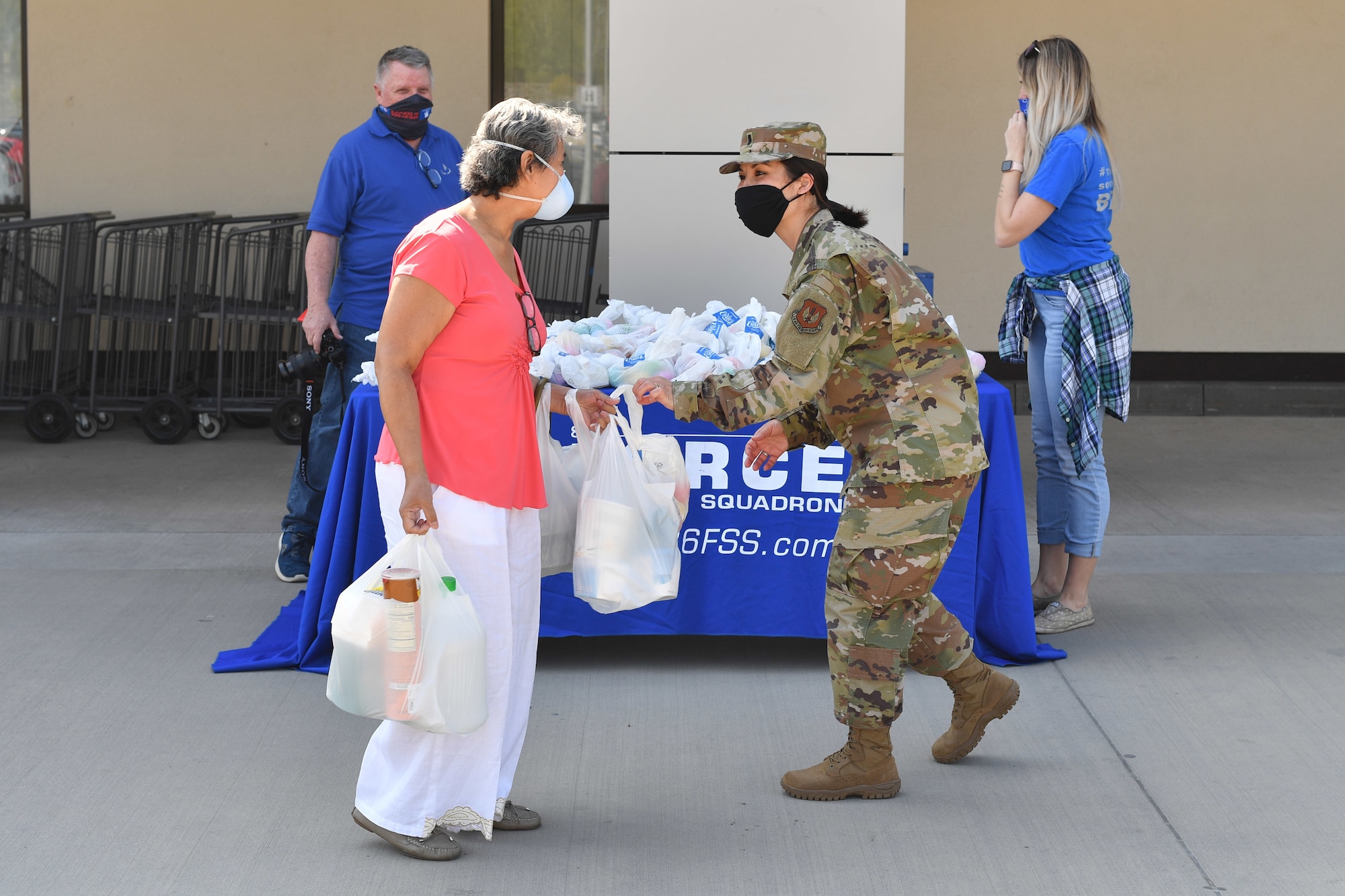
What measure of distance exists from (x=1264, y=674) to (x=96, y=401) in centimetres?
664

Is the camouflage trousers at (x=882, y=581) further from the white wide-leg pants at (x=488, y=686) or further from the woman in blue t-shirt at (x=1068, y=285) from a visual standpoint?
the woman in blue t-shirt at (x=1068, y=285)

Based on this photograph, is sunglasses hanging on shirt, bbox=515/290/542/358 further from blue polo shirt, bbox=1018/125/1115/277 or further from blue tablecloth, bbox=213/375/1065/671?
blue polo shirt, bbox=1018/125/1115/277

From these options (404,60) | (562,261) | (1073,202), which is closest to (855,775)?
(1073,202)

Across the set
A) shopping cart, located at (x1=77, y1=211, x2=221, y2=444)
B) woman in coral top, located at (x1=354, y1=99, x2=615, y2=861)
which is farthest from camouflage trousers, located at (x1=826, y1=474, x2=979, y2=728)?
shopping cart, located at (x1=77, y1=211, x2=221, y2=444)

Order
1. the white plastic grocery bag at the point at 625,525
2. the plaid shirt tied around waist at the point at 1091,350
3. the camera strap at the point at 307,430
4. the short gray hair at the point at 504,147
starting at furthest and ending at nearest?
1. the camera strap at the point at 307,430
2. the plaid shirt tied around waist at the point at 1091,350
3. the white plastic grocery bag at the point at 625,525
4. the short gray hair at the point at 504,147

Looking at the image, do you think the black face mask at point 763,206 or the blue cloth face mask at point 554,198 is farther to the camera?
the black face mask at point 763,206

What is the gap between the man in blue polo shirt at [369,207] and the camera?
510cm

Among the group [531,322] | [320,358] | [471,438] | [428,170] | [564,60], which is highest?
[564,60]

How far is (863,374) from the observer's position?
3.38 meters

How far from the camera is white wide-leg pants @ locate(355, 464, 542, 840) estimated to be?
10.4 feet

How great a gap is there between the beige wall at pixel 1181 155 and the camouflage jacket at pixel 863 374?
608 cm

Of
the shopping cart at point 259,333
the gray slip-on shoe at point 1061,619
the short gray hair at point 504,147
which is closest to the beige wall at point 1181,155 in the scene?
the shopping cart at point 259,333

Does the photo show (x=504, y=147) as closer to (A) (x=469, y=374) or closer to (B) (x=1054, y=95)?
(A) (x=469, y=374)

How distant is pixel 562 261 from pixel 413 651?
245 inches
